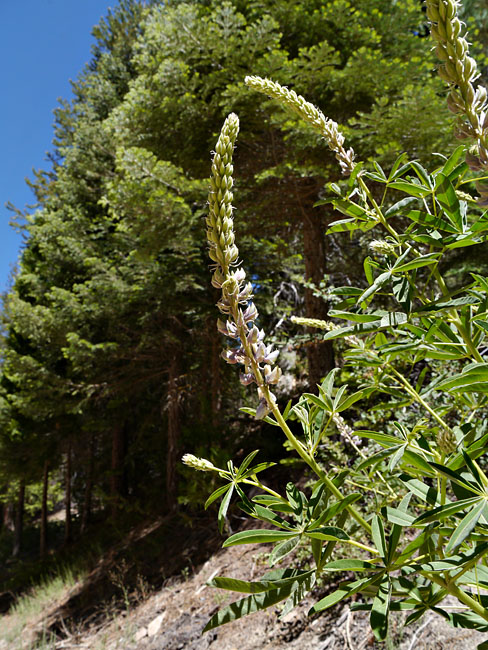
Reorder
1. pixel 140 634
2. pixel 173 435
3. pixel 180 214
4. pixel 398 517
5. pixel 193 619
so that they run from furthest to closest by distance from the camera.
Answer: pixel 173 435 < pixel 180 214 < pixel 140 634 < pixel 193 619 < pixel 398 517

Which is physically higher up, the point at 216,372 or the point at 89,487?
the point at 216,372

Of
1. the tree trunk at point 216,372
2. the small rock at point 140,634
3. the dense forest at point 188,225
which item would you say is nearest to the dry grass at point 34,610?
the dense forest at point 188,225

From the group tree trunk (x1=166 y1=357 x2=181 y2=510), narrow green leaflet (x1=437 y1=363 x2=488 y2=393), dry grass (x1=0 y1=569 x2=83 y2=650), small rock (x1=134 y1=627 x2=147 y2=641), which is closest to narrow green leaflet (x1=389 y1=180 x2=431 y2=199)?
narrow green leaflet (x1=437 y1=363 x2=488 y2=393)

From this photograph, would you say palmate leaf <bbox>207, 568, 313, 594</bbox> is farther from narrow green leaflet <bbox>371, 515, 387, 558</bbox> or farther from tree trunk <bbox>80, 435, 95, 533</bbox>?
tree trunk <bbox>80, 435, 95, 533</bbox>

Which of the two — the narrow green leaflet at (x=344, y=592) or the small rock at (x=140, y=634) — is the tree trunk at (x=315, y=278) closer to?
the small rock at (x=140, y=634)

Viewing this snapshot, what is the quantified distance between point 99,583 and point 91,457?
6.24 meters

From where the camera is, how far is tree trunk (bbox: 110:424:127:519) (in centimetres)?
1205

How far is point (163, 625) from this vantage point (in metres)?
4.87

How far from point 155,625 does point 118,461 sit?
312 inches

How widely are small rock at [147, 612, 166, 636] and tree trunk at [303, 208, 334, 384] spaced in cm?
346

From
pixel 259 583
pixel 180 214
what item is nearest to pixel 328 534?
pixel 259 583

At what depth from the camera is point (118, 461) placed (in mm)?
12430

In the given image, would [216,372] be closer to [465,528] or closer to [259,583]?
[259,583]

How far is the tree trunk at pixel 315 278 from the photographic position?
6031 mm
